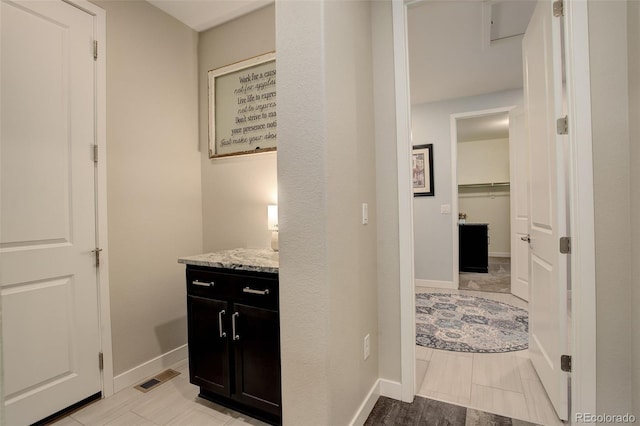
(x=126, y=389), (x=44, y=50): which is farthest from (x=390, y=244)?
(x=44, y=50)

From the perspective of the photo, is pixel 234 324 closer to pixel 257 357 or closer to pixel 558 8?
pixel 257 357

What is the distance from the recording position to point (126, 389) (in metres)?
2.14

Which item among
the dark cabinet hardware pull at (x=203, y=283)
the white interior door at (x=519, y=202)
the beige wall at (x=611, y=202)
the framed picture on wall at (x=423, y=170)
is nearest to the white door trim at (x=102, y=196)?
the dark cabinet hardware pull at (x=203, y=283)

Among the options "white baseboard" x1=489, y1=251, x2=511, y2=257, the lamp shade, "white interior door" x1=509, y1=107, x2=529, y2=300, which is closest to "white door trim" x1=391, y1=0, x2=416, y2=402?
the lamp shade

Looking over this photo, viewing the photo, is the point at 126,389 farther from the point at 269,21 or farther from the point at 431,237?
the point at 431,237

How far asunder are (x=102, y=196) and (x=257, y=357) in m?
1.44

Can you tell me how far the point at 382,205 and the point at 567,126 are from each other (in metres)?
1.02

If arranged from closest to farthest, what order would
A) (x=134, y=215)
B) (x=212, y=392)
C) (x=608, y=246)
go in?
(x=608, y=246)
(x=212, y=392)
(x=134, y=215)

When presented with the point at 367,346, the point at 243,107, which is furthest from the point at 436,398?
the point at 243,107

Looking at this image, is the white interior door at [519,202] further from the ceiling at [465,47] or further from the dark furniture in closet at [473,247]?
the dark furniture in closet at [473,247]

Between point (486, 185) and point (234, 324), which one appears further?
point (486, 185)

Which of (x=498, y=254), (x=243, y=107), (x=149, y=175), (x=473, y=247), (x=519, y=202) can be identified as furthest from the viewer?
(x=498, y=254)

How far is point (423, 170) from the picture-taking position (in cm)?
460

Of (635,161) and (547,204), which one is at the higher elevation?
(635,161)
